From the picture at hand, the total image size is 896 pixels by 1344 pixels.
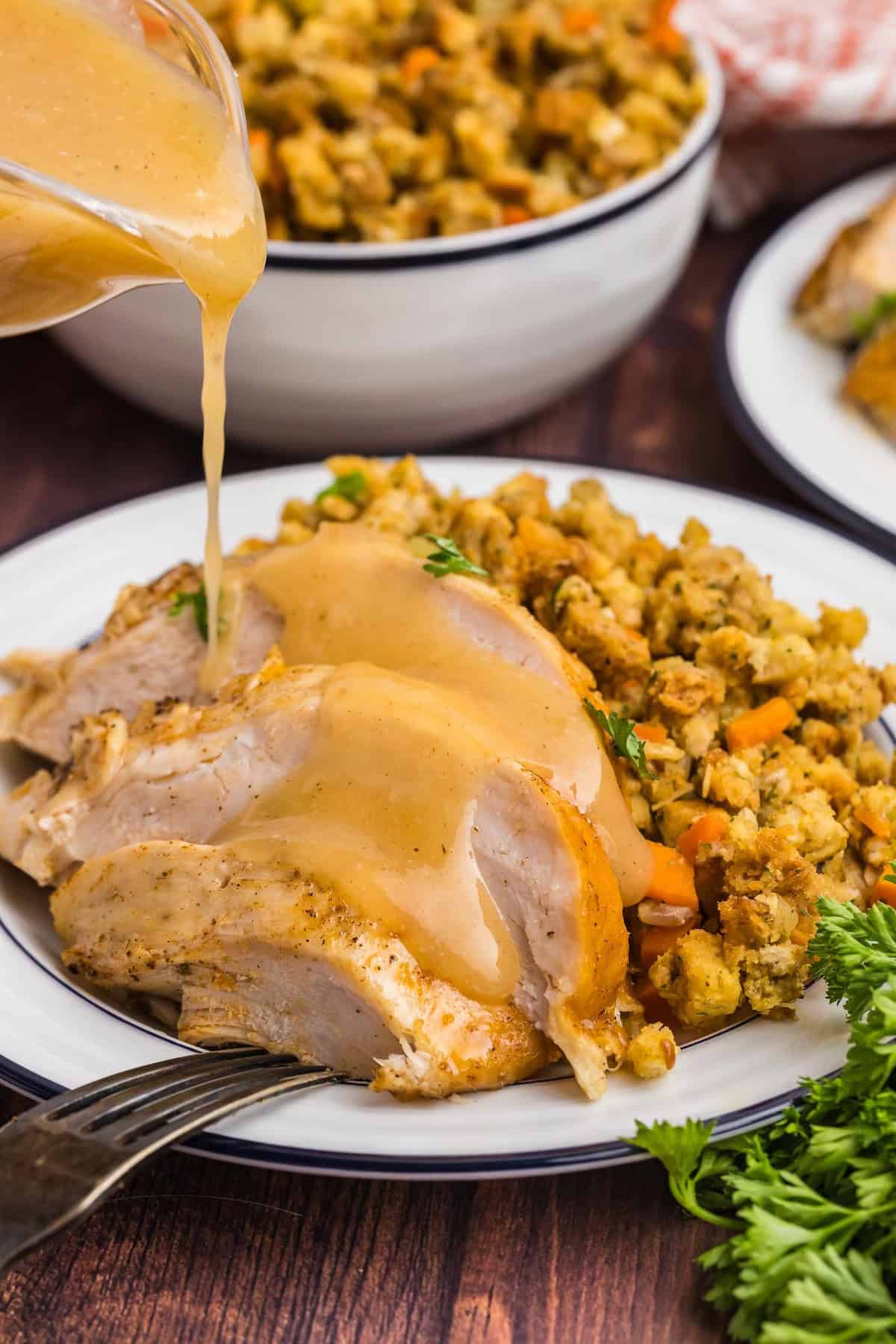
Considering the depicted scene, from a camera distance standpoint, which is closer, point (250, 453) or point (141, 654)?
point (141, 654)

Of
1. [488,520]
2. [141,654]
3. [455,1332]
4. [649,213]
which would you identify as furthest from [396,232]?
[455,1332]

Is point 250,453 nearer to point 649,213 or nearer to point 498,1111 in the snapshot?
point 649,213

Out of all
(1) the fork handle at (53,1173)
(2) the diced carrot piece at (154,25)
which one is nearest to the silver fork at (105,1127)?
(1) the fork handle at (53,1173)

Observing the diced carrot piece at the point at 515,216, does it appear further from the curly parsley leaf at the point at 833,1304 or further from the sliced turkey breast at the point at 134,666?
the curly parsley leaf at the point at 833,1304

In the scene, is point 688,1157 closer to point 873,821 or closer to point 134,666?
point 873,821

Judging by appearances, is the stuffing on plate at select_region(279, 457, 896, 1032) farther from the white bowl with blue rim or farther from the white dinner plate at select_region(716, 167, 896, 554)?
the white dinner plate at select_region(716, 167, 896, 554)

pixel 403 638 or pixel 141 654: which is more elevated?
pixel 403 638
